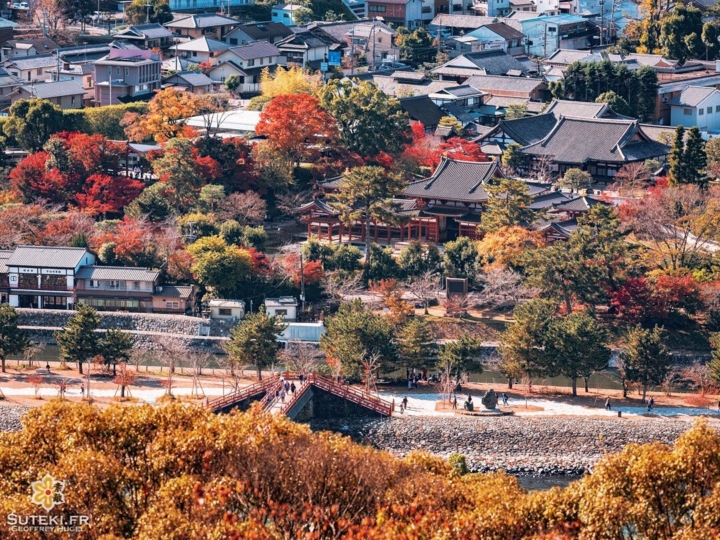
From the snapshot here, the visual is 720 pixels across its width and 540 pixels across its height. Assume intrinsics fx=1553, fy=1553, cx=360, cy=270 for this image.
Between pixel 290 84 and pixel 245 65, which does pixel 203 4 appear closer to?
pixel 245 65

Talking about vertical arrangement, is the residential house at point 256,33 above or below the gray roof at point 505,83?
above

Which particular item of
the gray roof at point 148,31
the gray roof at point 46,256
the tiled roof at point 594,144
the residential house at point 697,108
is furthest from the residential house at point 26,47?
the residential house at point 697,108

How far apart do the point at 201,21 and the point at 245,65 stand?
28.0 ft

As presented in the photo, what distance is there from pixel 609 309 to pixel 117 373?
46.4 feet

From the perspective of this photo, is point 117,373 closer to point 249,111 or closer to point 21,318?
point 21,318

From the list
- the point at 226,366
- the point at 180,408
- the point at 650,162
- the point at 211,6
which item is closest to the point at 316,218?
the point at 226,366

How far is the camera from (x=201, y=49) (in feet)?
235

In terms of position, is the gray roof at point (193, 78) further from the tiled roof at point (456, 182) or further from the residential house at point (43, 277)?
the residential house at point (43, 277)

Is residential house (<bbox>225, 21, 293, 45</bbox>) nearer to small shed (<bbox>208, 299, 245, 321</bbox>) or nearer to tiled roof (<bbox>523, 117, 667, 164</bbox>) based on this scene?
tiled roof (<bbox>523, 117, 667, 164</bbox>)

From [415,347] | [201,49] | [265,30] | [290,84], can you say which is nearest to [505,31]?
[265,30]

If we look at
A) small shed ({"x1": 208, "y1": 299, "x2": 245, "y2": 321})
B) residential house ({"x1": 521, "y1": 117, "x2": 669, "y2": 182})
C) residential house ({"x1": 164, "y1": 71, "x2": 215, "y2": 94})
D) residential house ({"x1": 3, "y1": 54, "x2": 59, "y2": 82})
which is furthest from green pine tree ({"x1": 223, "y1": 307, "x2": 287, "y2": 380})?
residential house ({"x1": 3, "y1": 54, "x2": 59, "y2": 82})

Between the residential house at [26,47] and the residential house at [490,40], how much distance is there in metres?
20.3

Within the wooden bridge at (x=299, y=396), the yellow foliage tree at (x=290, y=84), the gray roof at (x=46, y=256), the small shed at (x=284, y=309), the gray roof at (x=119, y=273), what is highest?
the yellow foliage tree at (x=290, y=84)

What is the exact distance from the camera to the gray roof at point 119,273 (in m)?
45.4
